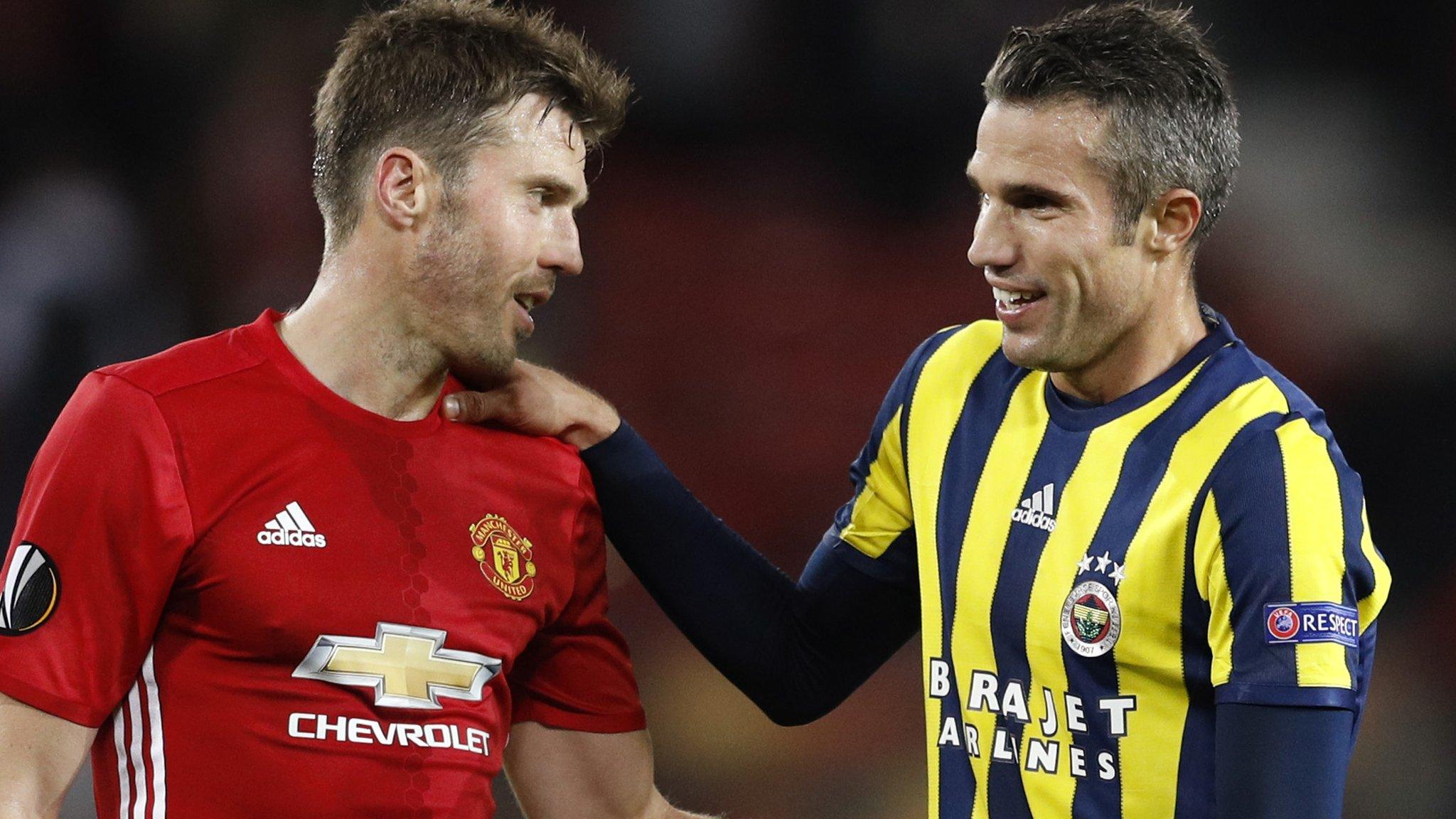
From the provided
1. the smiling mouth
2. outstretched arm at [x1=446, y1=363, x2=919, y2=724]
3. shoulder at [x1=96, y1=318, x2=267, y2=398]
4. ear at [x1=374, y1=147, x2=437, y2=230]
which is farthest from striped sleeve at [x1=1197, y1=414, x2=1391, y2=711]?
shoulder at [x1=96, y1=318, x2=267, y2=398]

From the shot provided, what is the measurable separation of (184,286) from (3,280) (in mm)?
495

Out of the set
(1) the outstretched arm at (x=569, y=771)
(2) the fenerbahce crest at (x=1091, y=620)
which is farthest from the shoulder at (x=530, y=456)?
(2) the fenerbahce crest at (x=1091, y=620)

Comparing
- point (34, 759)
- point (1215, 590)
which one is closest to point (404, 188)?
point (34, 759)

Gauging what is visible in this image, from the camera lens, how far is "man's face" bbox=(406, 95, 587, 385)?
197 cm

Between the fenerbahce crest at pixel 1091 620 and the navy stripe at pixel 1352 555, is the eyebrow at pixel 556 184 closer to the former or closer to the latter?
the fenerbahce crest at pixel 1091 620

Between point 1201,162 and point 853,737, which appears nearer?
point 1201,162

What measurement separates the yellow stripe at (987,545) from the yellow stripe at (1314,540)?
14.5 inches

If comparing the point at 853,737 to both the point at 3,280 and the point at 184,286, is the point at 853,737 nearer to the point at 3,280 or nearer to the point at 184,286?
the point at 184,286

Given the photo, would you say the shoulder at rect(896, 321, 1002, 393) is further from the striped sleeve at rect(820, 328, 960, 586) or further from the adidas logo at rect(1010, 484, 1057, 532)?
the adidas logo at rect(1010, 484, 1057, 532)

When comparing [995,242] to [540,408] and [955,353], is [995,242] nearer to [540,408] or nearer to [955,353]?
[955,353]

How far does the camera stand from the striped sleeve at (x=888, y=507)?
2.28m

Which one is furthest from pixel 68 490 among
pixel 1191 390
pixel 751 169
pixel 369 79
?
pixel 751 169

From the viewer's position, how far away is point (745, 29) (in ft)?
15.2

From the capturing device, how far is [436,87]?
199 cm
